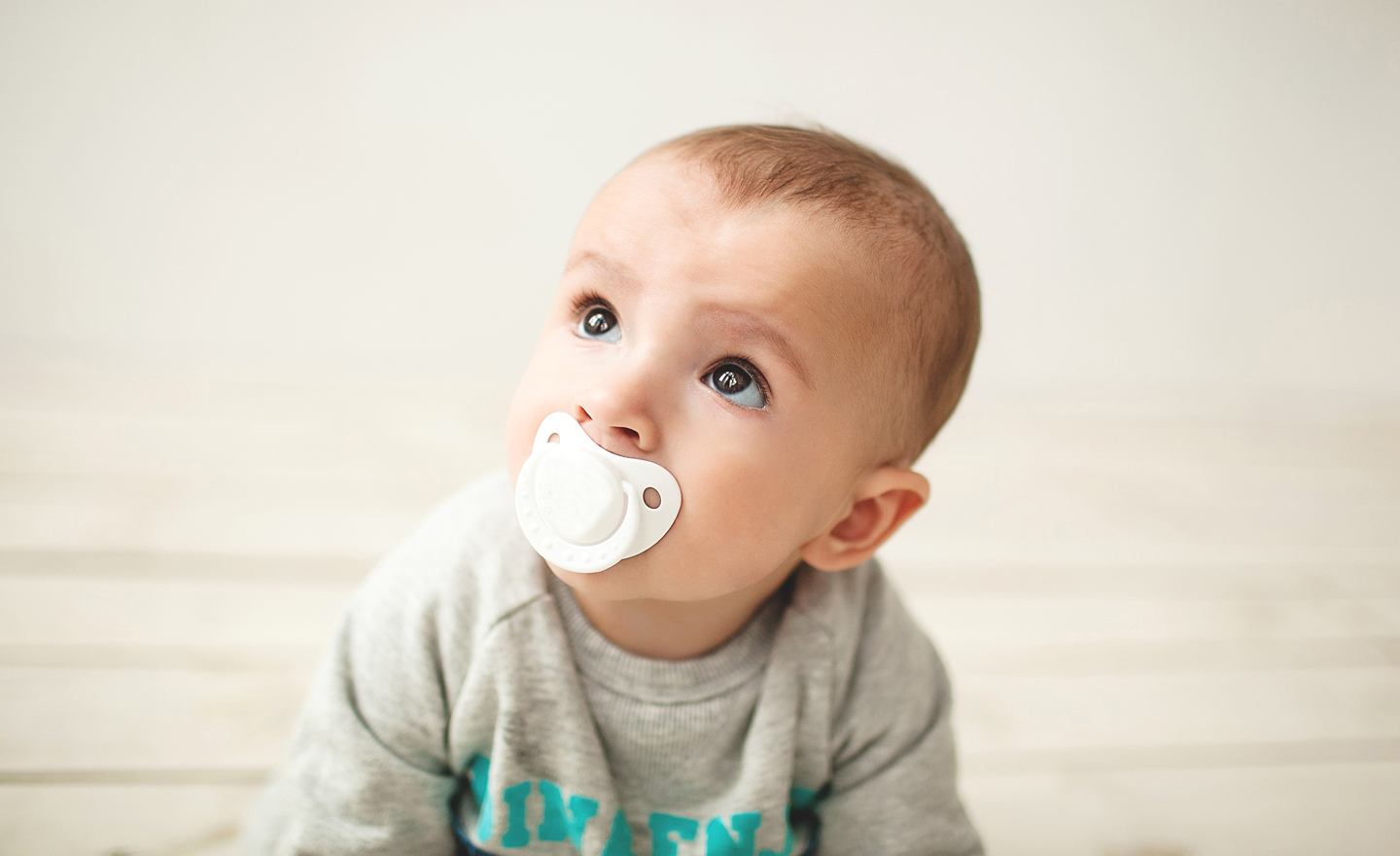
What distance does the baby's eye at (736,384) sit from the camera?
0.60 metres

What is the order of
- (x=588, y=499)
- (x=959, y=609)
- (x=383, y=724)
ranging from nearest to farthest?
(x=588, y=499)
(x=383, y=724)
(x=959, y=609)

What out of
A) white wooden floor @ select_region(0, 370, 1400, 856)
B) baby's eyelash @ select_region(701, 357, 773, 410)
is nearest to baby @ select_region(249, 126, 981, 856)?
baby's eyelash @ select_region(701, 357, 773, 410)

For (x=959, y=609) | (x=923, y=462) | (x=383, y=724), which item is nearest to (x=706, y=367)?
(x=383, y=724)

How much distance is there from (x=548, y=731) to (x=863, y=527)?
28 centimetres

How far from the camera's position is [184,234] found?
63.6 inches

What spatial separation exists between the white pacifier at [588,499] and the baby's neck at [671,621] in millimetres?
135

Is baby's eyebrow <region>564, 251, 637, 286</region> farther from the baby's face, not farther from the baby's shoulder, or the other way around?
the baby's shoulder

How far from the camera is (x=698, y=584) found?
0.62 meters

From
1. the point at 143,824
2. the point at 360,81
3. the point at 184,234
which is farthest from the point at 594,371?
the point at 184,234

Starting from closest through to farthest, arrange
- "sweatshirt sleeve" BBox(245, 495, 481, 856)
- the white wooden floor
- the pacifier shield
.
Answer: the pacifier shield → "sweatshirt sleeve" BBox(245, 495, 481, 856) → the white wooden floor

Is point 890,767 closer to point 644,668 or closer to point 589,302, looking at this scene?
point 644,668

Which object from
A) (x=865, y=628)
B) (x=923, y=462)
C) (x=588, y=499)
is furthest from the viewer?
(x=923, y=462)

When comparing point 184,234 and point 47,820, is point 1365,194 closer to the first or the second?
point 184,234

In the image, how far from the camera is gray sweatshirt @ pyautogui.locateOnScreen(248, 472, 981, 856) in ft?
2.33
